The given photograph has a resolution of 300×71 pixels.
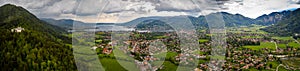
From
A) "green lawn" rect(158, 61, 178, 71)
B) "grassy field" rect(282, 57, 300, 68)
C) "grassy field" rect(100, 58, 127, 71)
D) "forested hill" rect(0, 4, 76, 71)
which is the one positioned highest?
"forested hill" rect(0, 4, 76, 71)

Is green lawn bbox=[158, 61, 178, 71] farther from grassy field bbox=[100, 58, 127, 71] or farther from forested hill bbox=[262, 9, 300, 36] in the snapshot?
forested hill bbox=[262, 9, 300, 36]

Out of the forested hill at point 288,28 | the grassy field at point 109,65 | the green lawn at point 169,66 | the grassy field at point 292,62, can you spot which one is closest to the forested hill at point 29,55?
the grassy field at point 109,65

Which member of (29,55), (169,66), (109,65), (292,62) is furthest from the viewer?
(292,62)

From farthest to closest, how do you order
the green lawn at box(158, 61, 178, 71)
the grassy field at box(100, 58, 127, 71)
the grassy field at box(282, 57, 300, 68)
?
the grassy field at box(282, 57, 300, 68), the green lawn at box(158, 61, 178, 71), the grassy field at box(100, 58, 127, 71)

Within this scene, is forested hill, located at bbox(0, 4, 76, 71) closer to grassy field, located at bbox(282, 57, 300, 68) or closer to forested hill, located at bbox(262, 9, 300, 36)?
grassy field, located at bbox(282, 57, 300, 68)

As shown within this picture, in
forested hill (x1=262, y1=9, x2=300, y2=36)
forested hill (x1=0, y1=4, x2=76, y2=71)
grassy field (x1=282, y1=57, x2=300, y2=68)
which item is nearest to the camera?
forested hill (x1=0, y1=4, x2=76, y2=71)

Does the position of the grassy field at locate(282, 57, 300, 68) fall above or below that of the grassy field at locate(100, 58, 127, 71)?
below

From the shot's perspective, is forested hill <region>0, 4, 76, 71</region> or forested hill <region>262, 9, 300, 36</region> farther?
forested hill <region>262, 9, 300, 36</region>

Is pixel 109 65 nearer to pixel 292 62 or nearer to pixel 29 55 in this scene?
pixel 29 55

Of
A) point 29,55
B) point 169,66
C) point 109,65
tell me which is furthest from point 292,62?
point 29,55

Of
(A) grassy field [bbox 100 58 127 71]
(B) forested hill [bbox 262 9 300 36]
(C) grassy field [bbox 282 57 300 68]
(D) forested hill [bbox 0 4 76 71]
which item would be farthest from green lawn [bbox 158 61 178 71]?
(B) forested hill [bbox 262 9 300 36]

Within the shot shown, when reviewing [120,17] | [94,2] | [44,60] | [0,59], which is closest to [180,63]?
[44,60]
